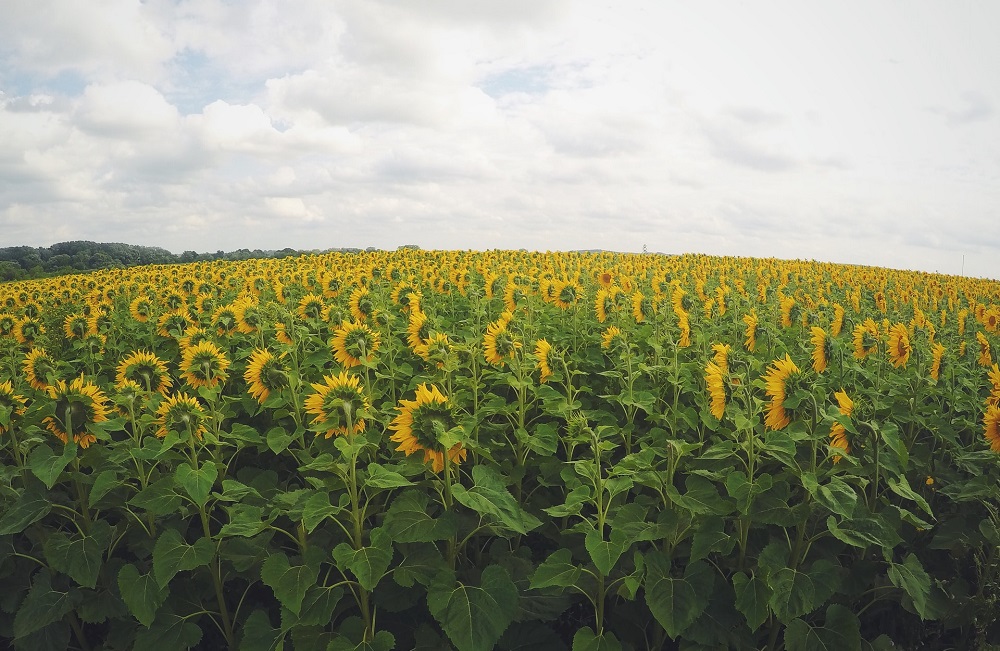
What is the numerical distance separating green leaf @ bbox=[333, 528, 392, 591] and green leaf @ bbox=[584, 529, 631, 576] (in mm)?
871

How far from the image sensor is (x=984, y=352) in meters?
6.23

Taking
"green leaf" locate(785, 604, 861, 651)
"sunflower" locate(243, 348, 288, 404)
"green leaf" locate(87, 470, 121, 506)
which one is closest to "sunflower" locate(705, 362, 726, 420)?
"green leaf" locate(785, 604, 861, 651)

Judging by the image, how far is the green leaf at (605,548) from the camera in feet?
8.16

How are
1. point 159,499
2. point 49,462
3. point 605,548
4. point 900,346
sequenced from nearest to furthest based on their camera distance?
point 605,548 → point 159,499 → point 49,462 → point 900,346

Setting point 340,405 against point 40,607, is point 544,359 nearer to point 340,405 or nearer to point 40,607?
point 340,405

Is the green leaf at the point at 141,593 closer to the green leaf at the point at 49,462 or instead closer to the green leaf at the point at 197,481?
the green leaf at the point at 197,481

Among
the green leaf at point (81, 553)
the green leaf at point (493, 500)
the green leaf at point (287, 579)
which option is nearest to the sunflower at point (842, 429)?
the green leaf at point (493, 500)

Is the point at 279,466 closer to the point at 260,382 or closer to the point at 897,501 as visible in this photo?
the point at 260,382

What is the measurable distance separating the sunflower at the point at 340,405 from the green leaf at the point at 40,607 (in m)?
1.72

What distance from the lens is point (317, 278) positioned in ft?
36.8

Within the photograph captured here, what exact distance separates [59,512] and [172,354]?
2616mm

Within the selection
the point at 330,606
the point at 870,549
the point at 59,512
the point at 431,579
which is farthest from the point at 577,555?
the point at 59,512

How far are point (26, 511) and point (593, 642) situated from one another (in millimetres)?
3036

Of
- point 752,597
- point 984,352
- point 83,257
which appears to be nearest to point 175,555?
point 752,597
